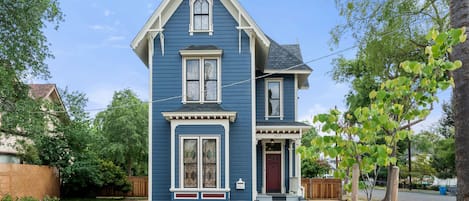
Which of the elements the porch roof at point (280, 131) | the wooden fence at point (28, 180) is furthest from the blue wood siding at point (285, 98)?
the wooden fence at point (28, 180)

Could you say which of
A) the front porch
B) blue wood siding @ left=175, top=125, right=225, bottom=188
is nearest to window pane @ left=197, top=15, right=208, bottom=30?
blue wood siding @ left=175, top=125, right=225, bottom=188

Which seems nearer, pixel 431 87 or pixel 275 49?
pixel 431 87

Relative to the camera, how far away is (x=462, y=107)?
3.44 meters

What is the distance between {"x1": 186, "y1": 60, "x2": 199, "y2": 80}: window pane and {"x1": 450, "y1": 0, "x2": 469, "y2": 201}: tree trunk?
12557 mm

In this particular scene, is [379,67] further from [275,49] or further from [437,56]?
[437,56]

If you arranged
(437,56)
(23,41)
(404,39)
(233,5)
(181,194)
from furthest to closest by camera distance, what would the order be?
(404,39) → (23,41) → (233,5) → (181,194) → (437,56)

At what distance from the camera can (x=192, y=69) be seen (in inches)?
621

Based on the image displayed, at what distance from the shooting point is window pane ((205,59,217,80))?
15711mm

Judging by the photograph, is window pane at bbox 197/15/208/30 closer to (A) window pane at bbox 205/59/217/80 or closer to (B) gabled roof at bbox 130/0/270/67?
(B) gabled roof at bbox 130/0/270/67

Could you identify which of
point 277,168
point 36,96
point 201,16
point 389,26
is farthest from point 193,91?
point 36,96

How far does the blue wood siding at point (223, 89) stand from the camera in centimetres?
1541

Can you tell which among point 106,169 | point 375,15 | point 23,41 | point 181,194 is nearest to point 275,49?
point 375,15

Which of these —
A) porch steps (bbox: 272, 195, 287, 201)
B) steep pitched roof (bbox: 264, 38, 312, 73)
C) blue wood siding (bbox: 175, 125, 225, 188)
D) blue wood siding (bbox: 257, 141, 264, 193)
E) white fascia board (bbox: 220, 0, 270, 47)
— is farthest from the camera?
steep pitched roof (bbox: 264, 38, 312, 73)

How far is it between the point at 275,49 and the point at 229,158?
644 centimetres
